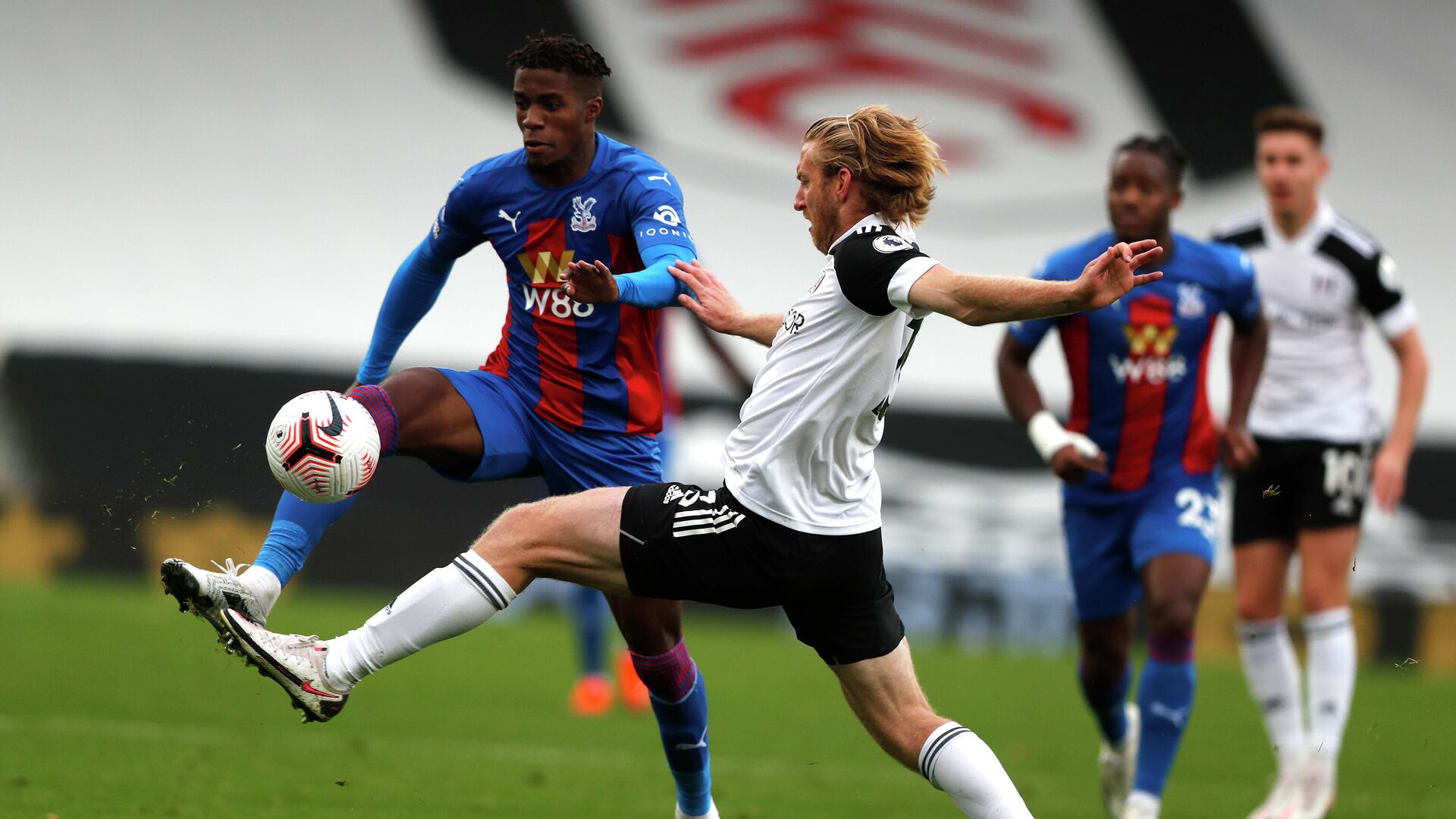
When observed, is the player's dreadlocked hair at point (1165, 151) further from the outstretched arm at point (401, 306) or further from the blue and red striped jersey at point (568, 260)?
the outstretched arm at point (401, 306)

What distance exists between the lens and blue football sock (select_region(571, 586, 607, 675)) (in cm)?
917

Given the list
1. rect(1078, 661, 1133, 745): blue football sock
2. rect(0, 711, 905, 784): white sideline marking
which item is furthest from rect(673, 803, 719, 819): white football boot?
rect(0, 711, 905, 784): white sideline marking

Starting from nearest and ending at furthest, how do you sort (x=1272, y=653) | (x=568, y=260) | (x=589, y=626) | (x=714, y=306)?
1. (x=714, y=306)
2. (x=568, y=260)
3. (x=1272, y=653)
4. (x=589, y=626)

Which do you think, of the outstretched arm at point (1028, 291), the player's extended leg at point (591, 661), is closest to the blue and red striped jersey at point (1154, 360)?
the outstretched arm at point (1028, 291)

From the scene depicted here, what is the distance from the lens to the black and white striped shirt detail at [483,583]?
4.41 metres

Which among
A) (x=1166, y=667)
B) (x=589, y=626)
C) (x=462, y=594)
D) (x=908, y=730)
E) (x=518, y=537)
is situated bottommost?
(x=589, y=626)

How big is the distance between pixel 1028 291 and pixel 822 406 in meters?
0.67

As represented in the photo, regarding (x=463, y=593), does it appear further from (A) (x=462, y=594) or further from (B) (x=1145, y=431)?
(B) (x=1145, y=431)

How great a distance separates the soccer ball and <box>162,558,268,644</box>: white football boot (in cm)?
33

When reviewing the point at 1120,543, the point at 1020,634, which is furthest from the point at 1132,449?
the point at 1020,634

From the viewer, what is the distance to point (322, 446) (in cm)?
470

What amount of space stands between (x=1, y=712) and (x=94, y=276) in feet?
36.7

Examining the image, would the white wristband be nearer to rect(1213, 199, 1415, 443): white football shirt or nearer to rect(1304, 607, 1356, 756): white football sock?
rect(1213, 199, 1415, 443): white football shirt

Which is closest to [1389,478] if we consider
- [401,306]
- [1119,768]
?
[1119,768]
